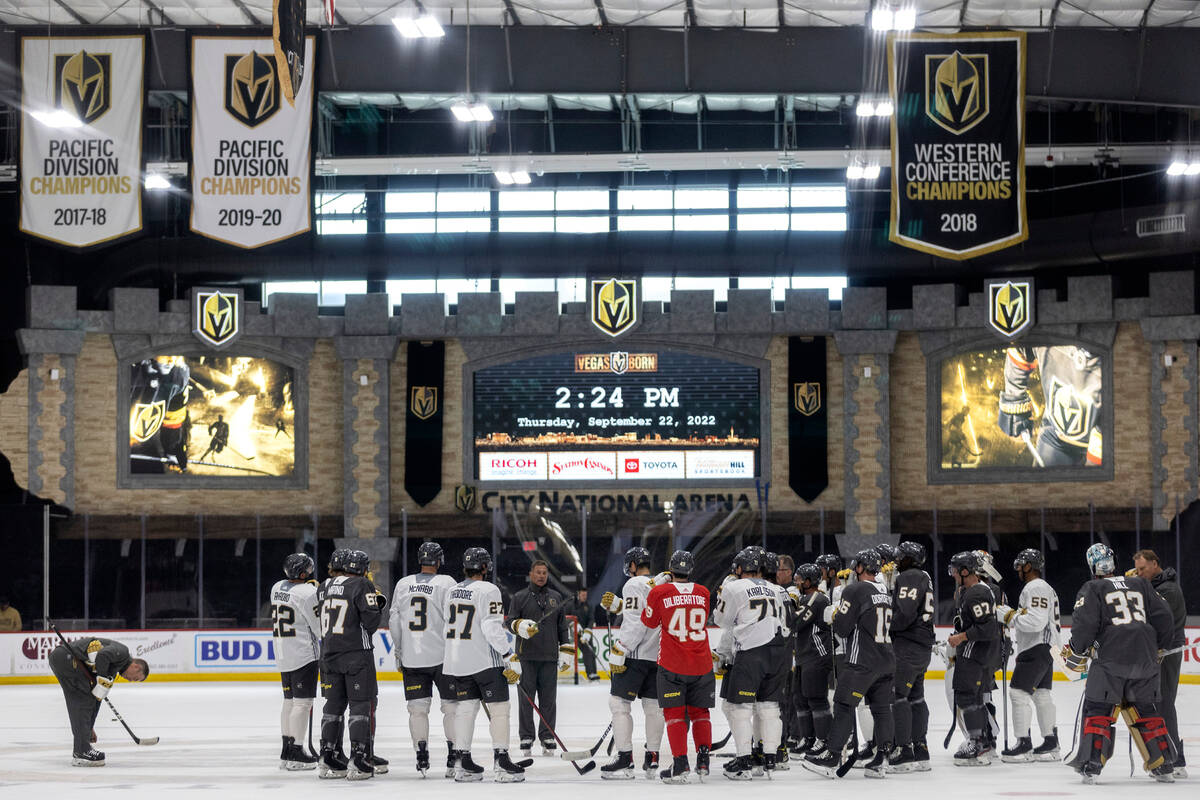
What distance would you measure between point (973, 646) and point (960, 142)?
7.03 meters

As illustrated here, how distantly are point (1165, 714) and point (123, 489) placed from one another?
23516mm

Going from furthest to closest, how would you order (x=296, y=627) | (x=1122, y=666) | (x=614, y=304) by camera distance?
1. (x=614, y=304)
2. (x=296, y=627)
3. (x=1122, y=666)

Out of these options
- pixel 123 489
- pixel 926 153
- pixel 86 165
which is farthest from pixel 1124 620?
pixel 123 489

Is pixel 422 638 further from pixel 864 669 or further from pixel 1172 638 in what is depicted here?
pixel 1172 638

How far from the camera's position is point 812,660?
39.0ft

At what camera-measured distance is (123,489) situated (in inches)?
1184

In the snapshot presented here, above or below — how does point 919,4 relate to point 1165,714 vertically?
above

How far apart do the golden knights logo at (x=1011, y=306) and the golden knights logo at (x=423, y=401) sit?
11.1 meters

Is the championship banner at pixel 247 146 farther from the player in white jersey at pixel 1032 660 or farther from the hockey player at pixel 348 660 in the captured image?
the player in white jersey at pixel 1032 660

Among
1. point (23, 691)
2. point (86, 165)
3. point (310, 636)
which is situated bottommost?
point (23, 691)

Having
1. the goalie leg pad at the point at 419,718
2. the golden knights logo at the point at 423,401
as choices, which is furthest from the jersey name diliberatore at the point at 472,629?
the golden knights logo at the point at 423,401

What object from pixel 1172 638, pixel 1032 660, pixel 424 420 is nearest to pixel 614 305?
pixel 424 420

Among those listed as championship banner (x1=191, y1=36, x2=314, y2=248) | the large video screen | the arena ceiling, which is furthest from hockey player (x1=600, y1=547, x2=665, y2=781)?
the large video screen

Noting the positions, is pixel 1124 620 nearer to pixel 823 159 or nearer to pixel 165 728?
pixel 165 728
